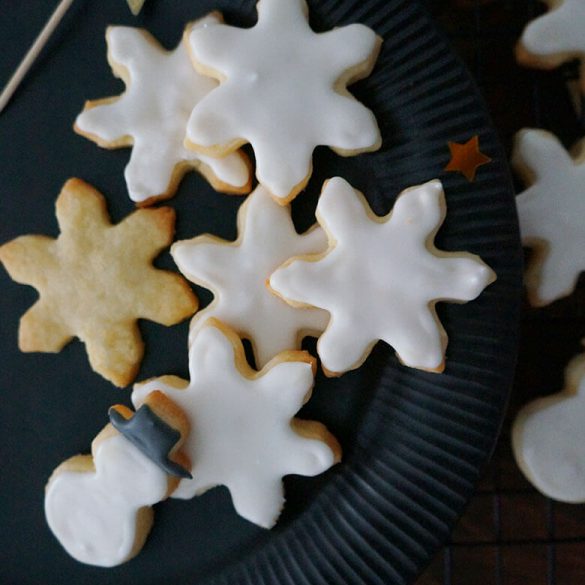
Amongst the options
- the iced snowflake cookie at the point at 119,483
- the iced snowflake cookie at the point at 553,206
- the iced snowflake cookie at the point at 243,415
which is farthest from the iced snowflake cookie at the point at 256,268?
the iced snowflake cookie at the point at 553,206

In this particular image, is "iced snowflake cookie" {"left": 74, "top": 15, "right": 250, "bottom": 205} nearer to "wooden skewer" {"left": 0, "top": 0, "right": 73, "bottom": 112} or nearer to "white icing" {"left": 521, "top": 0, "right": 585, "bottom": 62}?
"wooden skewer" {"left": 0, "top": 0, "right": 73, "bottom": 112}

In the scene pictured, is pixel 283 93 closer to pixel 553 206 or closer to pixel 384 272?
pixel 384 272

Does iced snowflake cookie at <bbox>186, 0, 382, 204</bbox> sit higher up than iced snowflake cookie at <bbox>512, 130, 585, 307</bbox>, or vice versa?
iced snowflake cookie at <bbox>186, 0, 382, 204</bbox>

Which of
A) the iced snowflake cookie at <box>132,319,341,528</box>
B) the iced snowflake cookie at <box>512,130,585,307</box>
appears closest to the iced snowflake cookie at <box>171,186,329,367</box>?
the iced snowflake cookie at <box>132,319,341,528</box>

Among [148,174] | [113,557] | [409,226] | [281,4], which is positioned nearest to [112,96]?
[148,174]

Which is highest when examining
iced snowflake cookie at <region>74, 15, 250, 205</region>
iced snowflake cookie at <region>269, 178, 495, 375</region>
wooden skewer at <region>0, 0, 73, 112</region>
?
wooden skewer at <region>0, 0, 73, 112</region>

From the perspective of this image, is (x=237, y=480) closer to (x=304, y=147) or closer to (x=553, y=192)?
(x=304, y=147)

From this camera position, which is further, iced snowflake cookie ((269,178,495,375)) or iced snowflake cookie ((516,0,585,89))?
iced snowflake cookie ((516,0,585,89))
